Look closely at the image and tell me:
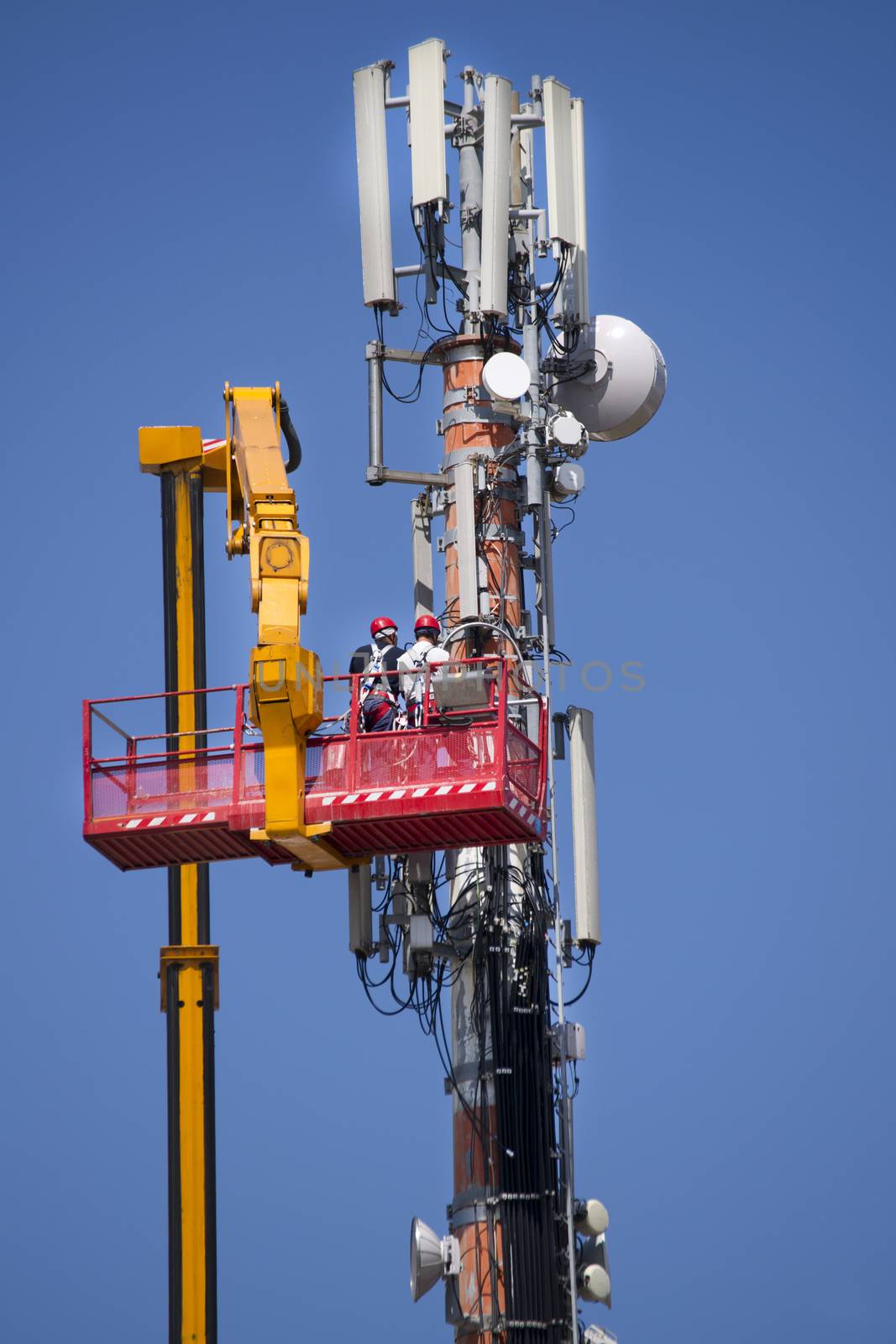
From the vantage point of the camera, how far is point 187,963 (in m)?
49.8

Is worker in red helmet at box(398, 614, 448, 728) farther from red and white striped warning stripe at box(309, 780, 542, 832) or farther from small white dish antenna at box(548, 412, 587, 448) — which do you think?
small white dish antenna at box(548, 412, 587, 448)

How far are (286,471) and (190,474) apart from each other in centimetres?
176

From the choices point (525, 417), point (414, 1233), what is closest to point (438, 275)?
point (525, 417)

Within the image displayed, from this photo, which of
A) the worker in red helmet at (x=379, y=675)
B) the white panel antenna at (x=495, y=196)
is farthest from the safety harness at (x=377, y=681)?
the white panel antenna at (x=495, y=196)

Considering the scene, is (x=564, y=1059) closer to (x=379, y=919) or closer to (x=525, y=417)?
(x=379, y=919)

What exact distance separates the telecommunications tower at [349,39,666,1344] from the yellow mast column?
3.53 meters

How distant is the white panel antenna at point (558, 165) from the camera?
55.5 meters

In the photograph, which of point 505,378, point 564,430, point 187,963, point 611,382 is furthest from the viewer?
point 611,382

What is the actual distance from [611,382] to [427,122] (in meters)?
5.18

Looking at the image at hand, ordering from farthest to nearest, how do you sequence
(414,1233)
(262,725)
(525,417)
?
(525,417) → (414,1233) → (262,725)

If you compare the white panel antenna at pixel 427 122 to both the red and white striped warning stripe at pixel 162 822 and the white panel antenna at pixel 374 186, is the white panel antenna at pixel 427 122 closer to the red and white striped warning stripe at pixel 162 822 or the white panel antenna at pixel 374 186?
the white panel antenna at pixel 374 186

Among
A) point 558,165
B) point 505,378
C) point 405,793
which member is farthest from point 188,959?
point 558,165

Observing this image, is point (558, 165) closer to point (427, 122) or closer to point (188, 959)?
point (427, 122)

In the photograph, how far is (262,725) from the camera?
4794cm
